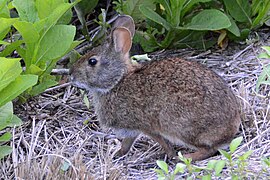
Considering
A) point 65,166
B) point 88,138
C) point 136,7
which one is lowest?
point 88,138

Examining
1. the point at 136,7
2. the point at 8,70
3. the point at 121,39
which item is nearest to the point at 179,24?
the point at 136,7

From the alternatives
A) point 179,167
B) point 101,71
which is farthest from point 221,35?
point 179,167

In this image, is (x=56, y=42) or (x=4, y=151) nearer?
(x=4, y=151)

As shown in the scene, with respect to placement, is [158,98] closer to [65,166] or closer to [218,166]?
[65,166]

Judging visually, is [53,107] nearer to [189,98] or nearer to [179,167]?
[189,98]

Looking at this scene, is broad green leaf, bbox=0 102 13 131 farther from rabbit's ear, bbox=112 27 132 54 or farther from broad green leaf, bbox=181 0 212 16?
broad green leaf, bbox=181 0 212 16

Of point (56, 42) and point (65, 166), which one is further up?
point (56, 42)
